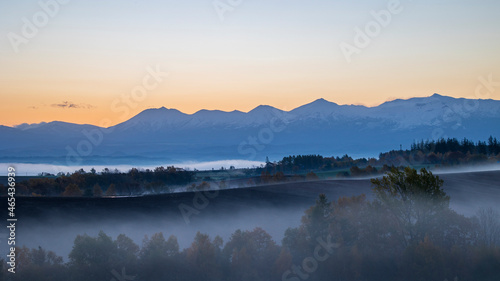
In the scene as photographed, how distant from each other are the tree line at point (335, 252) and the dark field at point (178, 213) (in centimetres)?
624

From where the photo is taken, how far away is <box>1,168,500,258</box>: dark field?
64875mm

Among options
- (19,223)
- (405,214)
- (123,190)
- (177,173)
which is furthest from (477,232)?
(177,173)

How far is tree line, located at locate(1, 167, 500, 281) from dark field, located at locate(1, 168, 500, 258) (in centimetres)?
624

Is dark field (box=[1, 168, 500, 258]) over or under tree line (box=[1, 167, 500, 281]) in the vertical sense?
over

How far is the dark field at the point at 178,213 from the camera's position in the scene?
64.9 metres

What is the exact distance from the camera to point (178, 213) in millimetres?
74375

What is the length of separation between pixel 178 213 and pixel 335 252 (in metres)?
25.4

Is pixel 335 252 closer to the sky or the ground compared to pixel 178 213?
closer to the ground

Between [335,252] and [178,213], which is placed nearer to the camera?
[335,252]

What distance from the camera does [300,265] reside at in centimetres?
5378

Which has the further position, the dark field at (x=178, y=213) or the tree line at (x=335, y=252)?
the dark field at (x=178, y=213)

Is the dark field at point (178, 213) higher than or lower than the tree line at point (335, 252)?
higher

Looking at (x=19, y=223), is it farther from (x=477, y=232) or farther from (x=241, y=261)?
(x=477, y=232)

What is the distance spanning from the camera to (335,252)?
5553cm
